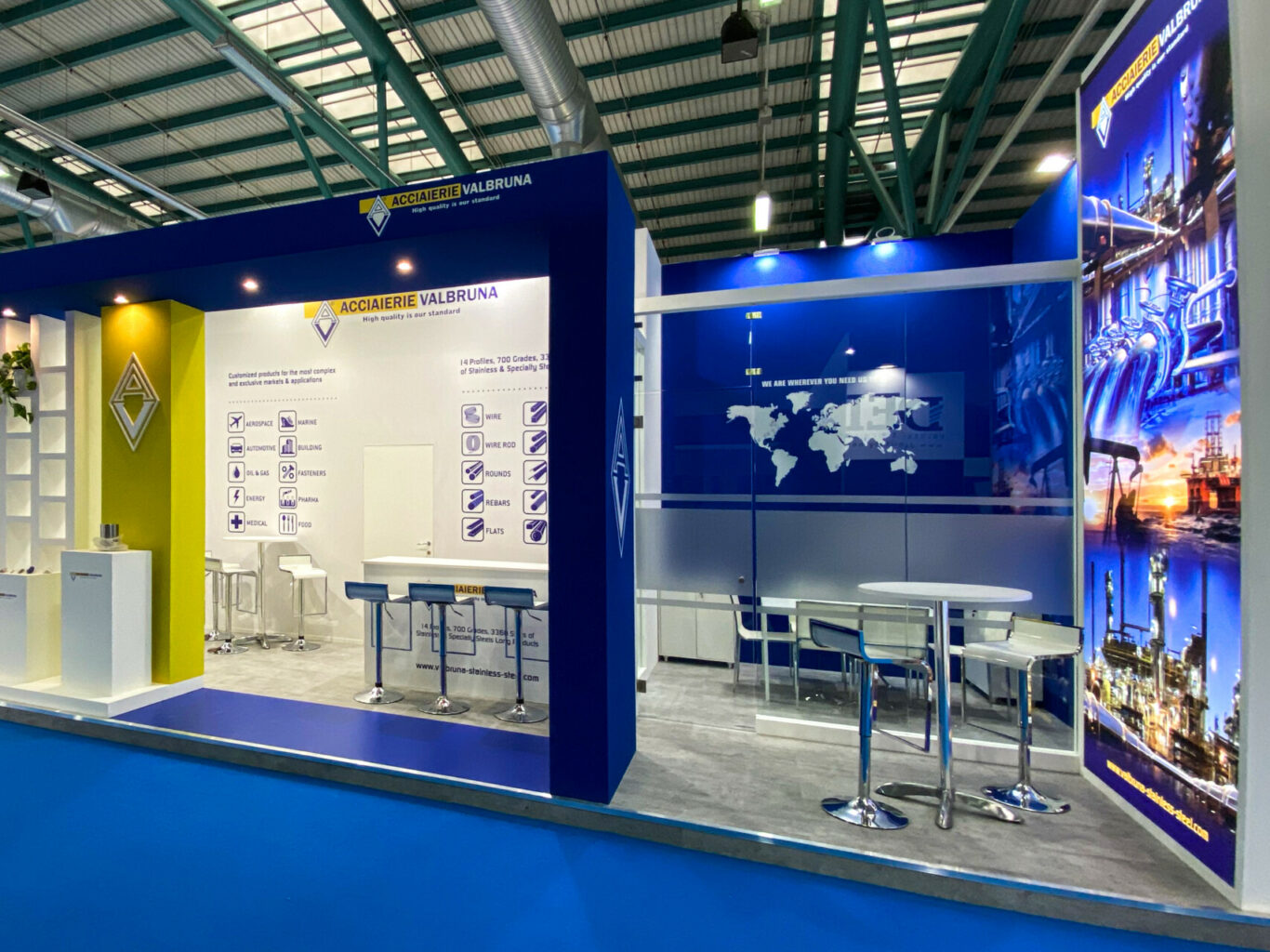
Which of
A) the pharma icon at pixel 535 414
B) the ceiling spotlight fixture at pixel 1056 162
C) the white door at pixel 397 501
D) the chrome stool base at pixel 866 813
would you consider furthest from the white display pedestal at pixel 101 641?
the ceiling spotlight fixture at pixel 1056 162

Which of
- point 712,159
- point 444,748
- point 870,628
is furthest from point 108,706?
point 712,159

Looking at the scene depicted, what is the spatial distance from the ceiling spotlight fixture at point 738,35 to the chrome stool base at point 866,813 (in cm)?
420

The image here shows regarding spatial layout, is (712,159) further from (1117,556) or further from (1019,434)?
(1117,556)

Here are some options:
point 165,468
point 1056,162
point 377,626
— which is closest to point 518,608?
point 377,626

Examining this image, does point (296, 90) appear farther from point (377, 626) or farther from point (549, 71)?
point (377, 626)

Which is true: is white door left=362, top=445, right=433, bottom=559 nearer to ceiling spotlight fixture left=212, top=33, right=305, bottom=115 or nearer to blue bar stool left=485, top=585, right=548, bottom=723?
blue bar stool left=485, top=585, right=548, bottom=723

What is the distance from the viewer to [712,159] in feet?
20.7

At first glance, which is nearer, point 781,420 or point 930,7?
point 781,420

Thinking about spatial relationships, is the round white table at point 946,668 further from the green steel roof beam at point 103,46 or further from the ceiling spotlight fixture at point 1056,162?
the green steel roof beam at point 103,46

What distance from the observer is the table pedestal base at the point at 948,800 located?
2.59 meters

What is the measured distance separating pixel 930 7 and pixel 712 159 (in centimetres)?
238

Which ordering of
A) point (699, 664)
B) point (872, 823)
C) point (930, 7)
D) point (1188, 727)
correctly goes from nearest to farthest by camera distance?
point (1188, 727)
point (872, 823)
point (930, 7)
point (699, 664)

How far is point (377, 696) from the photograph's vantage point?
13.6 feet

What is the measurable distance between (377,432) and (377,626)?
8.17 feet
